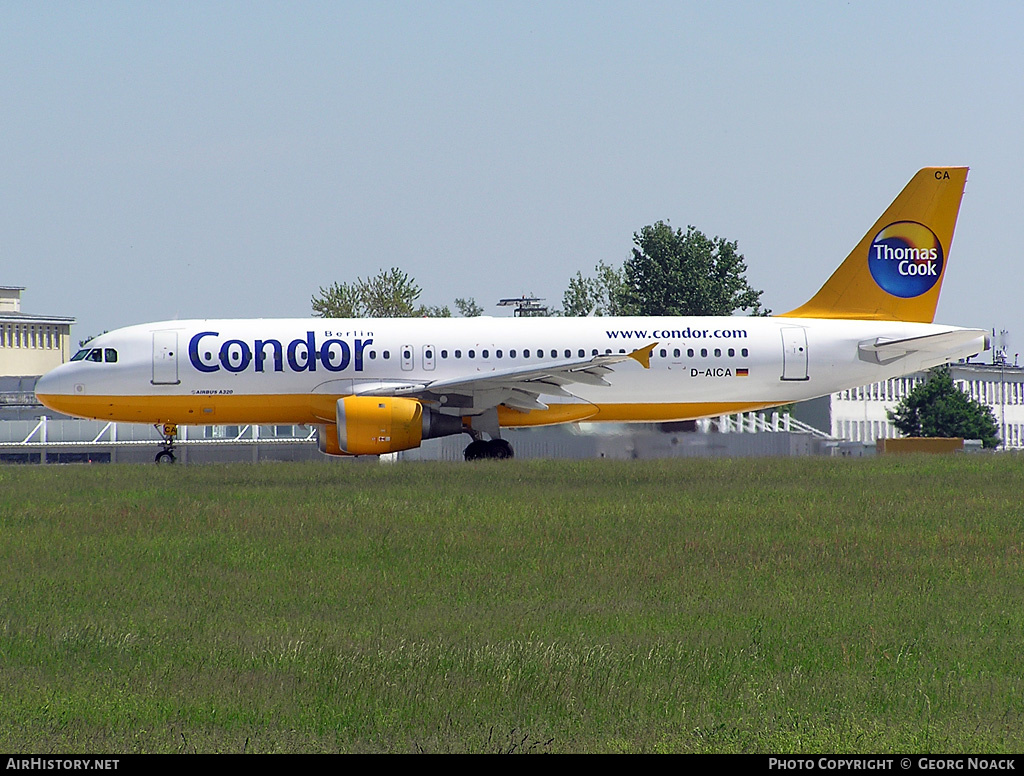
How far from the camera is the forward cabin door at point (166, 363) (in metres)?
29.5

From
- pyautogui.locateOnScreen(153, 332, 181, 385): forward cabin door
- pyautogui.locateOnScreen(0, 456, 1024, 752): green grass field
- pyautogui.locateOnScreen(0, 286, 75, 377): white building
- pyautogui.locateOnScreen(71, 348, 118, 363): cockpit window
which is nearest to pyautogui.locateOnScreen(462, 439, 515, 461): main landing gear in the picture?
pyautogui.locateOnScreen(153, 332, 181, 385): forward cabin door

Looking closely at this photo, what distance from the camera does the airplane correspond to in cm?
2938

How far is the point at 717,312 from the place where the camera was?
292 feet

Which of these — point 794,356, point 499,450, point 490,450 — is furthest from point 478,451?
point 794,356

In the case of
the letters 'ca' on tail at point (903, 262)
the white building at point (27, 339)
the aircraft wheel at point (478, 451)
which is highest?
the white building at point (27, 339)

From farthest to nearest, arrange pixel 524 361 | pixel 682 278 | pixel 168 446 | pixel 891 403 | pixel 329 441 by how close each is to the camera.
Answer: pixel 891 403
pixel 682 278
pixel 168 446
pixel 524 361
pixel 329 441

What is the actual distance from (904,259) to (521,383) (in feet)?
35.5

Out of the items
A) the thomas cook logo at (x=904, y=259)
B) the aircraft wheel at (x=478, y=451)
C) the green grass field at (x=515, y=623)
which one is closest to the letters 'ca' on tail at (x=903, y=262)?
the thomas cook logo at (x=904, y=259)

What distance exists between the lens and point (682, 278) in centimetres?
9012

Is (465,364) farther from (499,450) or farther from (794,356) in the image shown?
(794,356)

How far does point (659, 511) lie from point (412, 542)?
435 cm

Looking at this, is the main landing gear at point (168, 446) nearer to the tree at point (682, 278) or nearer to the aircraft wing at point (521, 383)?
the aircraft wing at point (521, 383)

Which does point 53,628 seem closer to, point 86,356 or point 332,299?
point 86,356
